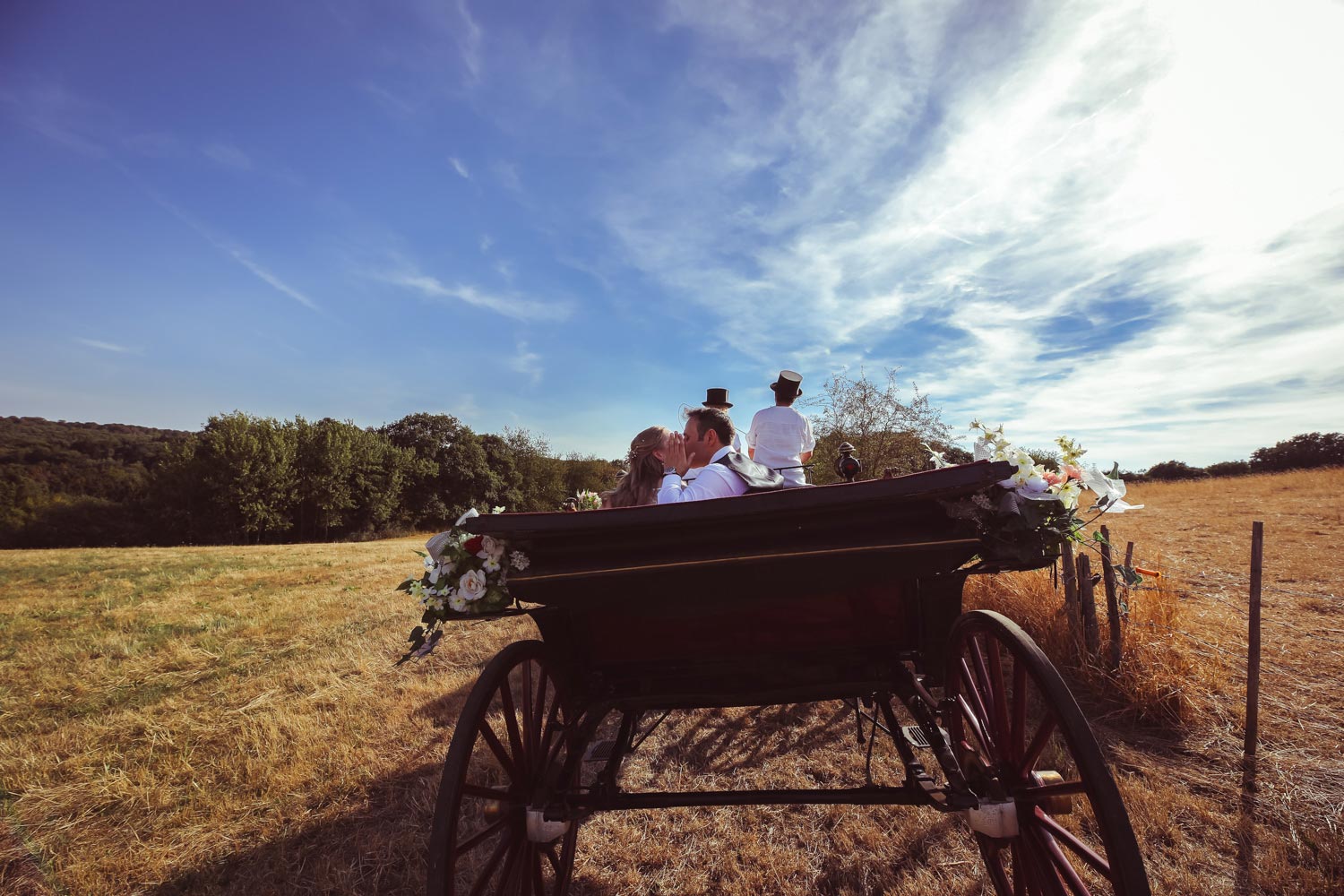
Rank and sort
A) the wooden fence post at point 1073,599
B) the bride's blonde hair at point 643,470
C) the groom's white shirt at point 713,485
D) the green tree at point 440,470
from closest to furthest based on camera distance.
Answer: the groom's white shirt at point 713,485 < the bride's blonde hair at point 643,470 < the wooden fence post at point 1073,599 < the green tree at point 440,470

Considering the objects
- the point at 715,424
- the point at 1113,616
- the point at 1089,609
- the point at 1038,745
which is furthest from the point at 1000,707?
the point at 1089,609

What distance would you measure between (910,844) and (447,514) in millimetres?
40385

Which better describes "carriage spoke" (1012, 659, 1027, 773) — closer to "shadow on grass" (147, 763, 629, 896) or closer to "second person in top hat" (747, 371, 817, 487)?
"shadow on grass" (147, 763, 629, 896)

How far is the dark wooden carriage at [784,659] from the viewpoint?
66.7 inches

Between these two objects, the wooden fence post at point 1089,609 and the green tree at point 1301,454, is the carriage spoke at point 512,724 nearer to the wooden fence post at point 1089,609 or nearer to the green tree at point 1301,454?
the wooden fence post at point 1089,609

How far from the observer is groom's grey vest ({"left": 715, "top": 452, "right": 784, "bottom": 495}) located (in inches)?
96.0

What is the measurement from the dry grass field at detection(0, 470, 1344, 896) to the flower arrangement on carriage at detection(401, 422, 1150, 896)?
53 centimetres

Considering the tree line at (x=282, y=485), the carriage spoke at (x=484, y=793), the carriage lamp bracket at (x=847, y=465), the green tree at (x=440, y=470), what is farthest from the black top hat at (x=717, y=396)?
the green tree at (x=440, y=470)

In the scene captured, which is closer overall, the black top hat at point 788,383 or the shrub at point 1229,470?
the black top hat at point 788,383

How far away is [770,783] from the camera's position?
3350mm

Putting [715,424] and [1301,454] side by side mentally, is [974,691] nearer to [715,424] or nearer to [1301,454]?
[715,424]

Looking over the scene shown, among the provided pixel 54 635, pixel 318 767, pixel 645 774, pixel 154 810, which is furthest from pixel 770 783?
pixel 54 635

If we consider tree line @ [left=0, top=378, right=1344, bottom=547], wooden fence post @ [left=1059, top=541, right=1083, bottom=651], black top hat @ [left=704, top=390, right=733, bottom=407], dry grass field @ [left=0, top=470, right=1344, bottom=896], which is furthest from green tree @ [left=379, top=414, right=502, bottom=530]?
wooden fence post @ [left=1059, top=541, right=1083, bottom=651]

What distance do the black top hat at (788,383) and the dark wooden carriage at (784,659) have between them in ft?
9.51
